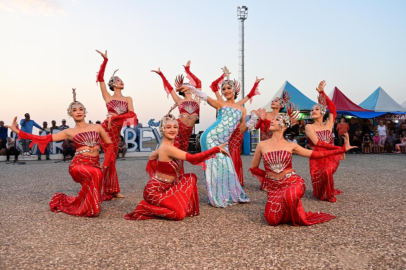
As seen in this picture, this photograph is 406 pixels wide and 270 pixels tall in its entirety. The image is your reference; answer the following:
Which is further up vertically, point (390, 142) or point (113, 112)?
point (113, 112)

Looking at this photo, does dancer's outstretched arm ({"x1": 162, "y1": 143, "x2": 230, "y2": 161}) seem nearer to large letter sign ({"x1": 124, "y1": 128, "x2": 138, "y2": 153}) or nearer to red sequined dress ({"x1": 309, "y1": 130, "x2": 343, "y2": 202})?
red sequined dress ({"x1": 309, "y1": 130, "x2": 343, "y2": 202})

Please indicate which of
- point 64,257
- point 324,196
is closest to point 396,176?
point 324,196

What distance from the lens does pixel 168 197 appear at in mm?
4742

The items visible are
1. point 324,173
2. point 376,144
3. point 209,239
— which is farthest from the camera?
point 376,144

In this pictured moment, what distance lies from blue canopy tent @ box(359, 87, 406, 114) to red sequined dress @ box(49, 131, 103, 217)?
17.6 meters

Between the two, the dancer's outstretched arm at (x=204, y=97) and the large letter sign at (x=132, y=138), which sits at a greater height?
the dancer's outstretched arm at (x=204, y=97)

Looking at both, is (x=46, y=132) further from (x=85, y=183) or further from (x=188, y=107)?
(x=85, y=183)

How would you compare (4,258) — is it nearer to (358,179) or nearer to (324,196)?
(324,196)

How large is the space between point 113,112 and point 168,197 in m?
2.42

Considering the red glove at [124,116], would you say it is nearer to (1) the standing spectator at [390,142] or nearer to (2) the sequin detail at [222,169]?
(2) the sequin detail at [222,169]

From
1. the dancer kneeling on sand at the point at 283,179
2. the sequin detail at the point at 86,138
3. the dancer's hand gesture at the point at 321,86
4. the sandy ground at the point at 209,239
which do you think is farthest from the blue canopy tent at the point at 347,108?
the sequin detail at the point at 86,138

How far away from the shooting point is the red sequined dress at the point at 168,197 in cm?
471

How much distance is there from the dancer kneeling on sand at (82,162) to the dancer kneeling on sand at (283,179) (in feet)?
7.44

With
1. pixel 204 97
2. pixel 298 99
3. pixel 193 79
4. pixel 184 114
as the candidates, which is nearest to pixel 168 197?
pixel 204 97
